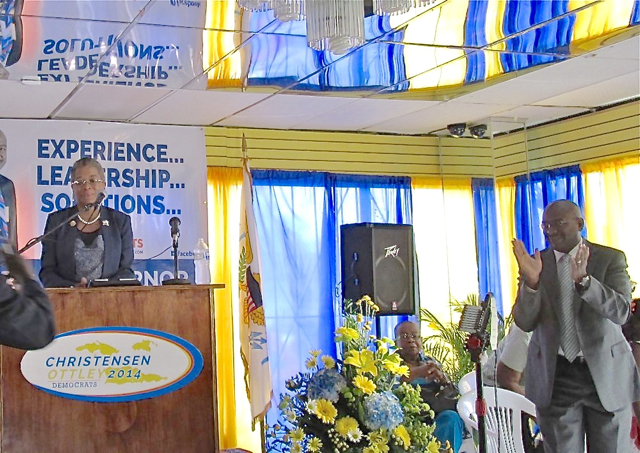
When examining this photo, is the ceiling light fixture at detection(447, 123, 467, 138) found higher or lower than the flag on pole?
higher

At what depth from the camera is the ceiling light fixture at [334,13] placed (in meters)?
3.02

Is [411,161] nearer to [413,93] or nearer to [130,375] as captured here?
[413,93]

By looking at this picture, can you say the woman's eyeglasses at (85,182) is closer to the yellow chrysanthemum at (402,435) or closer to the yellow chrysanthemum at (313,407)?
the yellow chrysanthemum at (313,407)

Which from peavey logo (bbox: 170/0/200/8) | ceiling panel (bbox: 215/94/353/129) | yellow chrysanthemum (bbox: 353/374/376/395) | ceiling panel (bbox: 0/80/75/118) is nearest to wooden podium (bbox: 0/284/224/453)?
yellow chrysanthemum (bbox: 353/374/376/395)

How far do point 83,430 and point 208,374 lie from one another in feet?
1.91

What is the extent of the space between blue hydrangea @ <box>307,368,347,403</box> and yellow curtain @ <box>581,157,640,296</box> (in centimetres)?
477

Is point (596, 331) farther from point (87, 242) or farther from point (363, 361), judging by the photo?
point (87, 242)

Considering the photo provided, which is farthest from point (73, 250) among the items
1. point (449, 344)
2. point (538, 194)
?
point (538, 194)

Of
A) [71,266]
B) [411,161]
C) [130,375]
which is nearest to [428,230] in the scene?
[411,161]

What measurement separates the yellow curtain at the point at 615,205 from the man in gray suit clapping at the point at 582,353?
8.39ft

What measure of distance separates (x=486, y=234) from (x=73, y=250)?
4616mm

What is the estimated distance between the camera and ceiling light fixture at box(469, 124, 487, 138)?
25.9ft

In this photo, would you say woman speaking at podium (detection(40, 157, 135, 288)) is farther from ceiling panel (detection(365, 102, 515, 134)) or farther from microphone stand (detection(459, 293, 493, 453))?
ceiling panel (detection(365, 102, 515, 134))

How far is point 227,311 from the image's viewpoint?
7.27m
